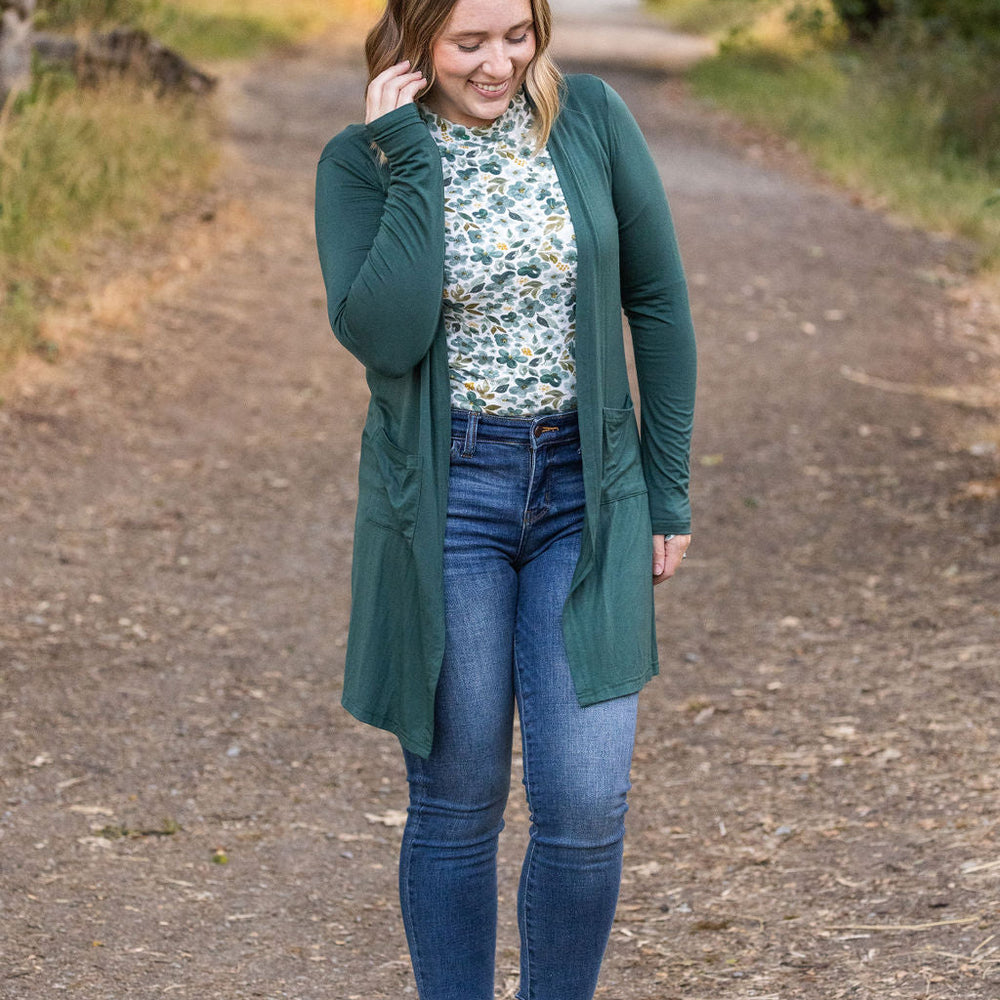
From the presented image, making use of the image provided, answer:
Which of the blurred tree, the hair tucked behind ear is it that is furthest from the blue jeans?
the blurred tree

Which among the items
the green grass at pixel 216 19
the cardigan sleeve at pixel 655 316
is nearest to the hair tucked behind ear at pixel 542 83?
→ the cardigan sleeve at pixel 655 316

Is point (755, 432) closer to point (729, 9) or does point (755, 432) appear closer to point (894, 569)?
point (894, 569)

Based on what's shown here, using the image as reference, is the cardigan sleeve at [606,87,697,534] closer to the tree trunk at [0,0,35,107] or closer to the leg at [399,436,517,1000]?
the leg at [399,436,517,1000]

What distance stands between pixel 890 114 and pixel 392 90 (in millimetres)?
12735

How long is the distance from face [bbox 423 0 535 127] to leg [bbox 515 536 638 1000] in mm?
713

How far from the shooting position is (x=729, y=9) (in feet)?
94.0

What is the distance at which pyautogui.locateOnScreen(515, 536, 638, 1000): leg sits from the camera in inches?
88.1

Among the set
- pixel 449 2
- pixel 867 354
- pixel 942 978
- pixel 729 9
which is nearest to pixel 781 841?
pixel 942 978

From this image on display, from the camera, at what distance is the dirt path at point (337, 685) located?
3.22 m

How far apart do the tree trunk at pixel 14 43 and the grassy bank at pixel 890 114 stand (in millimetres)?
6359

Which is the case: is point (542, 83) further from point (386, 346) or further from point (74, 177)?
point (74, 177)

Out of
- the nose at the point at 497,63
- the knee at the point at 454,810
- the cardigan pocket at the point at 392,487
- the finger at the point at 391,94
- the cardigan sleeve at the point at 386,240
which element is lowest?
the knee at the point at 454,810

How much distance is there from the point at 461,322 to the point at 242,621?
2.93m

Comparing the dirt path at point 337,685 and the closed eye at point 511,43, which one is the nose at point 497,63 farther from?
the dirt path at point 337,685
